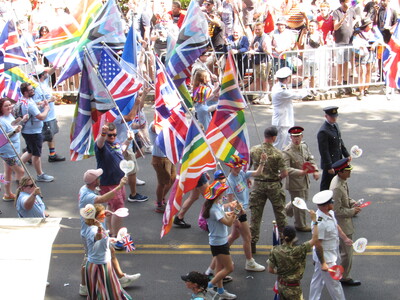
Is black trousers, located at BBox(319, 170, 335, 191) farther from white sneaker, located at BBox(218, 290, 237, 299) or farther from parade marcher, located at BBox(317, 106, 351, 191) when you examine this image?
white sneaker, located at BBox(218, 290, 237, 299)

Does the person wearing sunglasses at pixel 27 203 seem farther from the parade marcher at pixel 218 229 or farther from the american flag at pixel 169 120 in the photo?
the parade marcher at pixel 218 229

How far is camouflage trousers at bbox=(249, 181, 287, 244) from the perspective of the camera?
989 cm

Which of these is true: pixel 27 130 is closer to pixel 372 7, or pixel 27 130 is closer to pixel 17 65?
pixel 17 65

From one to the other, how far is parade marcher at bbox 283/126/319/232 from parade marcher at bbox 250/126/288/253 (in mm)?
335

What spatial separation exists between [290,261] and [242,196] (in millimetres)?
2089

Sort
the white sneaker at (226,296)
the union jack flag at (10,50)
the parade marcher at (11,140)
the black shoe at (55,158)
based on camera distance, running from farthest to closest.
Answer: the black shoe at (55,158) → the union jack flag at (10,50) → the parade marcher at (11,140) → the white sneaker at (226,296)

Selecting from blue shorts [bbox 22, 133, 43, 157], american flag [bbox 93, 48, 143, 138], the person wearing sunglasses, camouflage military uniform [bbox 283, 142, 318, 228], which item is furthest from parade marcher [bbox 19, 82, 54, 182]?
camouflage military uniform [bbox 283, 142, 318, 228]

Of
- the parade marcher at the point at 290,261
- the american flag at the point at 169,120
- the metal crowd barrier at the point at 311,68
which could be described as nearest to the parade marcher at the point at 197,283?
the parade marcher at the point at 290,261

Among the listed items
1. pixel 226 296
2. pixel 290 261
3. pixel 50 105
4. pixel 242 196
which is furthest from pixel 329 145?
pixel 50 105

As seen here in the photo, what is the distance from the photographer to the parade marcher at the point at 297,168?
1026cm

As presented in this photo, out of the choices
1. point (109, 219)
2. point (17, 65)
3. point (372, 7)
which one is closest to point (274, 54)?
point (372, 7)

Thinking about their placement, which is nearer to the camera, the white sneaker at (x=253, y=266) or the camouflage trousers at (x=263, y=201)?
the white sneaker at (x=253, y=266)

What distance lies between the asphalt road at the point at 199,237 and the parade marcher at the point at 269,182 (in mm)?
448

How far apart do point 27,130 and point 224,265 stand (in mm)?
5457
